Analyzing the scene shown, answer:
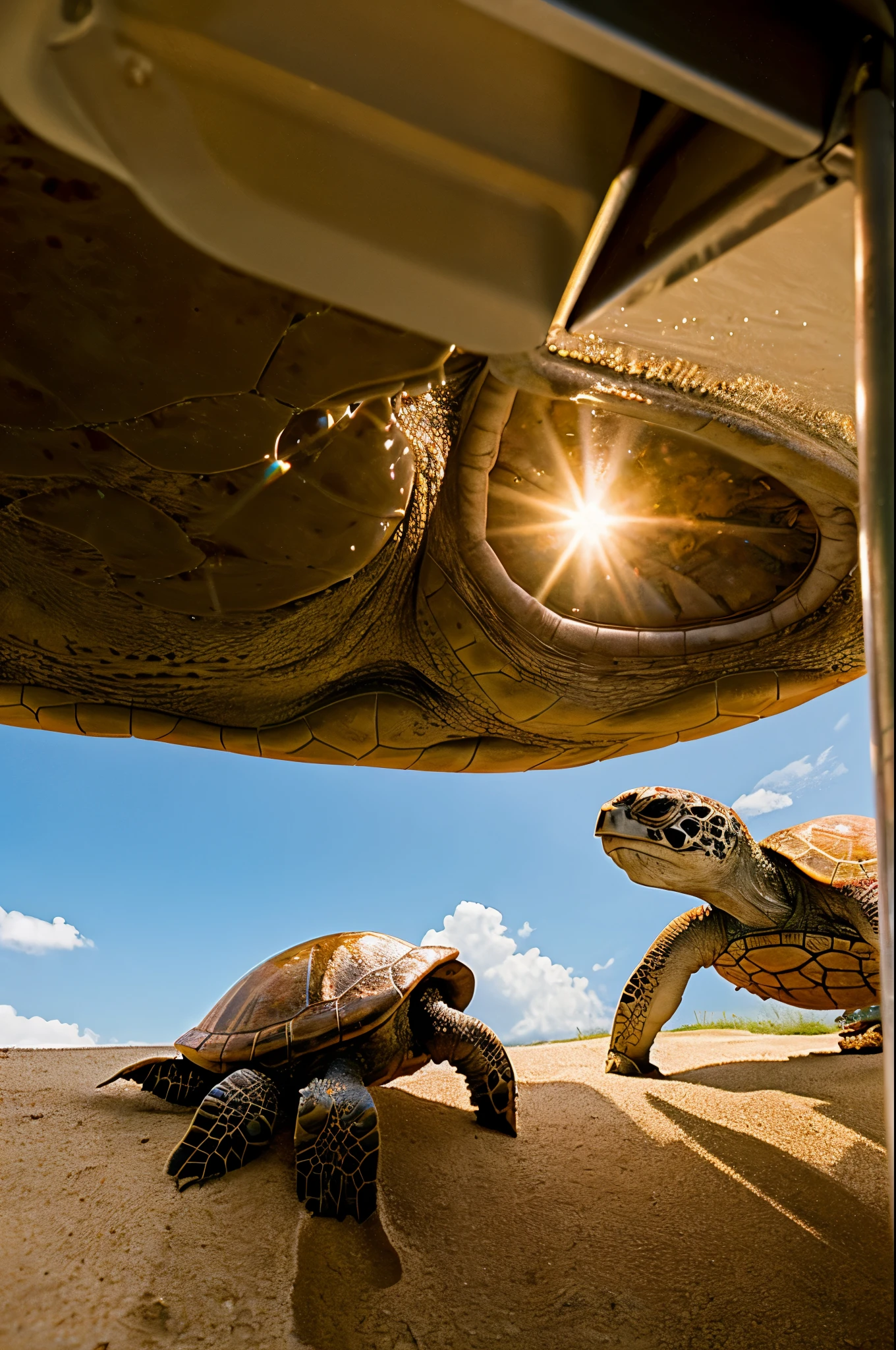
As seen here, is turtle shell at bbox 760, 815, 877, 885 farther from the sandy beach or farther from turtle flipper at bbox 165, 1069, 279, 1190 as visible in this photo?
turtle flipper at bbox 165, 1069, 279, 1190

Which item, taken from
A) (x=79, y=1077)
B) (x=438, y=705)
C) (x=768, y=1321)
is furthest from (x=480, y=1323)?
(x=79, y=1077)

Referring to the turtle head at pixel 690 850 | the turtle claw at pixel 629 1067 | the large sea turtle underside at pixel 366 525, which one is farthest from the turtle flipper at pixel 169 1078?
the turtle head at pixel 690 850

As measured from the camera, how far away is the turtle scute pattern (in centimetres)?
368

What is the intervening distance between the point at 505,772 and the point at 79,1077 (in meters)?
2.45

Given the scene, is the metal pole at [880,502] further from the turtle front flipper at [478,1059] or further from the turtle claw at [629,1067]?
the turtle claw at [629,1067]

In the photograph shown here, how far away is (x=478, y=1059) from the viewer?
2.83m

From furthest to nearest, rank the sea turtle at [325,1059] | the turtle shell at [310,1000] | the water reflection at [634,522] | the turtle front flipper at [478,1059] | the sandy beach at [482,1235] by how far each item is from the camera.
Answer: the turtle front flipper at [478,1059], the turtle shell at [310,1000], the sea turtle at [325,1059], the water reflection at [634,522], the sandy beach at [482,1235]

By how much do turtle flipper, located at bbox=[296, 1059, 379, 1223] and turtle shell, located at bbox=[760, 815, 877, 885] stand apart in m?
2.53

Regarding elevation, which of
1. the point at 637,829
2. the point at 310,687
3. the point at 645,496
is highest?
the point at 645,496

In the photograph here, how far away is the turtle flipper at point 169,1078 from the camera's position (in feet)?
10.1

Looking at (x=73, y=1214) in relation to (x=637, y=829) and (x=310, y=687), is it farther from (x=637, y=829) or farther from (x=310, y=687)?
(x=637, y=829)

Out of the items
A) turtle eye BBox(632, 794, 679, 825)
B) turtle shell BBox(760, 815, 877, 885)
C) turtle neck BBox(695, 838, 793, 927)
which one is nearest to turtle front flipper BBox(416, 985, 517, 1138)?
turtle eye BBox(632, 794, 679, 825)

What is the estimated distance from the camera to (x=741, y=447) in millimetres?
1365

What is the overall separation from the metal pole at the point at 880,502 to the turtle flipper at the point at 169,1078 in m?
3.32
